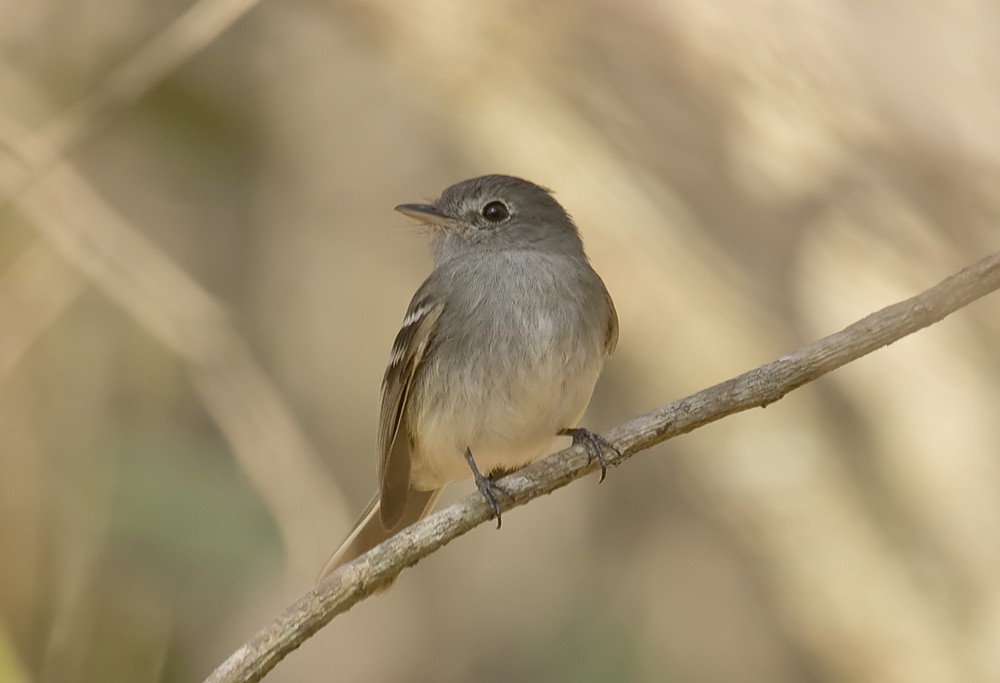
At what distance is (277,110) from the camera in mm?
6734

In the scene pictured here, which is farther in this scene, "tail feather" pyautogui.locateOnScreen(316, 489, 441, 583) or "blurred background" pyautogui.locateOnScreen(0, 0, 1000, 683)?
"blurred background" pyautogui.locateOnScreen(0, 0, 1000, 683)

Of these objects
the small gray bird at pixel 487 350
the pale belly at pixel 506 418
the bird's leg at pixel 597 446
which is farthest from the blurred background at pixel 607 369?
the bird's leg at pixel 597 446

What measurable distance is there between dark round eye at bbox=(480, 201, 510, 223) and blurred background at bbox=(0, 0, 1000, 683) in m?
0.81

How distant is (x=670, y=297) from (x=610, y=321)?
102 centimetres

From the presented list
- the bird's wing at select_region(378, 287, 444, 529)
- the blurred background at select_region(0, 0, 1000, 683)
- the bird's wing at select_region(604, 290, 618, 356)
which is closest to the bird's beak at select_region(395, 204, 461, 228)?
the bird's wing at select_region(378, 287, 444, 529)

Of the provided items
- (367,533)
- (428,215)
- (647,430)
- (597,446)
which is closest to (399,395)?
(367,533)

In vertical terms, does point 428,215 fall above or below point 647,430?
above

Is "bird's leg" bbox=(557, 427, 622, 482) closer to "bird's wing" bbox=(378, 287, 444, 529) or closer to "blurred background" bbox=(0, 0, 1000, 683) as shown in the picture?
"bird's wing" bbox=(378, 287, 444, 529)

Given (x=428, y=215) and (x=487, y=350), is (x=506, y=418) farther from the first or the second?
(x=428, y=215)

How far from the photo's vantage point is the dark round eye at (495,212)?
425 centimetres

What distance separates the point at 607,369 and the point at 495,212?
1.70m

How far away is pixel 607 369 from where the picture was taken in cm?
576

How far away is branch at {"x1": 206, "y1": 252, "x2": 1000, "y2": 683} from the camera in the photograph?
2.65m

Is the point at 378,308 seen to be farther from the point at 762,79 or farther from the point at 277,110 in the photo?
the point at 762,79
